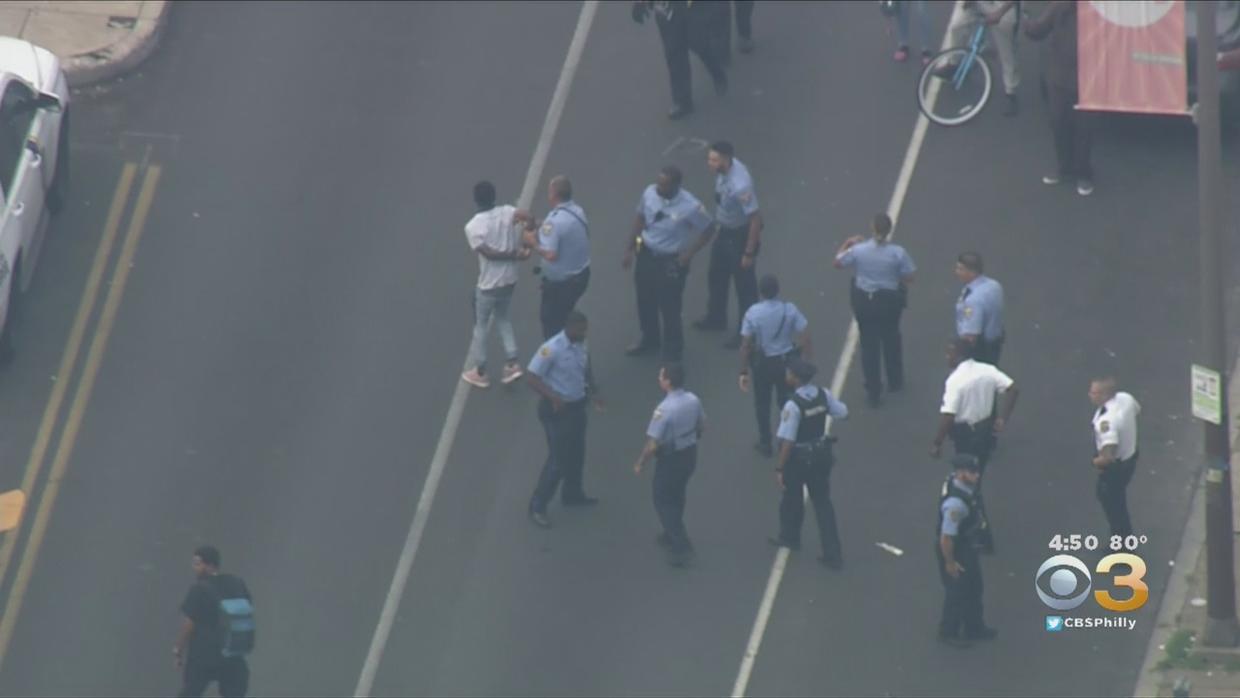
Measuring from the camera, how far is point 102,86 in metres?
26.1

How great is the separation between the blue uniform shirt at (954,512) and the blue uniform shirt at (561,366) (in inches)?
126

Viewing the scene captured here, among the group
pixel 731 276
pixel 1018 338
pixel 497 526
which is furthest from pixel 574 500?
pixel 1018 338

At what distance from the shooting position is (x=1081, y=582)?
2061 cm

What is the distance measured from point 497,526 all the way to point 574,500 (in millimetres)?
660

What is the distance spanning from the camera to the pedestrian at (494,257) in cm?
2220

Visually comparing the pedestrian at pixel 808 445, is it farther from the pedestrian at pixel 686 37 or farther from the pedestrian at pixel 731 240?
the pedestrian at pixel 686 37

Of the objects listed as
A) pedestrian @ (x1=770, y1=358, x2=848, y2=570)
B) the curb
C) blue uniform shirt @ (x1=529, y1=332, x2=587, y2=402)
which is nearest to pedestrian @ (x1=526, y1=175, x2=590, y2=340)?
blue uniform shirt @ (x1=529, y1=332, x2=587, y2=402)

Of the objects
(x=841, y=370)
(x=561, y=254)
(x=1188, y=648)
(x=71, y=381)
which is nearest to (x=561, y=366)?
(x=561, y=254)

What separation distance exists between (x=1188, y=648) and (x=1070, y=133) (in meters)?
6.00

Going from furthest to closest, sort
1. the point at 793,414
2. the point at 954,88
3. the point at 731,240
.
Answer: the point at 954,88, the point at 731,240, the point at 793,414

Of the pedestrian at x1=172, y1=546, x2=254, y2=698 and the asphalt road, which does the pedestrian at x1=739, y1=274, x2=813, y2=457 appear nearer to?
the asphalt road

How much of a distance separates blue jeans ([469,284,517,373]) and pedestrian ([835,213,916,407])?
2.81m

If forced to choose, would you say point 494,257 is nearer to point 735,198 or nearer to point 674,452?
point 735,198

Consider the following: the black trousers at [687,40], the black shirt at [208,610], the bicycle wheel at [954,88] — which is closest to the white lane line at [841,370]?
the bicycle wheel at [954,88]
